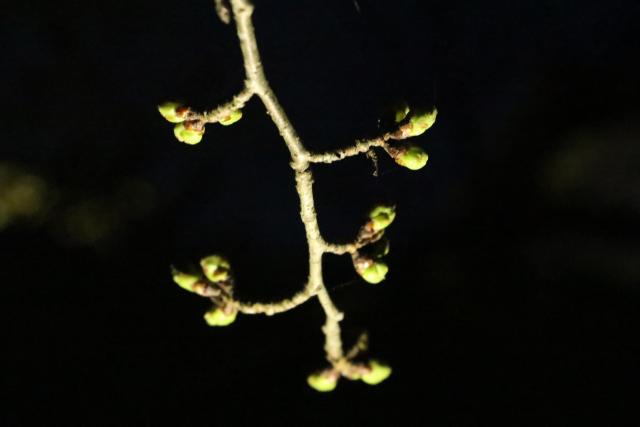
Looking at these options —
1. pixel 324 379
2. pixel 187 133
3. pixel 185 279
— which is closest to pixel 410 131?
pixel 187 133

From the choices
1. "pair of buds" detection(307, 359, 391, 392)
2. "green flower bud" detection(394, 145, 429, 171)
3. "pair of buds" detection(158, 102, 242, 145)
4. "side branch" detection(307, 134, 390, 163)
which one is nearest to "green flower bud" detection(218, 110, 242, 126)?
"pair of buds" detection(158, 102, 242, 145)

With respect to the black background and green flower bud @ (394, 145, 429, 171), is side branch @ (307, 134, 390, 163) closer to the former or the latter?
green flower bud @ (394, 145, 429, 171)

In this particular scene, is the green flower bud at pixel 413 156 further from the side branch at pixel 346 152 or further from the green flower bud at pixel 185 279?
the green flower bud at pixel 185 279

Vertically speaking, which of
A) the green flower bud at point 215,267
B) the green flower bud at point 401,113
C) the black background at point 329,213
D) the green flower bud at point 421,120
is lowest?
the green flower bud at point 215,267

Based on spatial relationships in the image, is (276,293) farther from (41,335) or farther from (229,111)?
(229,111)

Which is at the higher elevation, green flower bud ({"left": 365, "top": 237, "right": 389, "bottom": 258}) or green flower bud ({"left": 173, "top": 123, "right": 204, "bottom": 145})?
green flower bud ({"left": 173, "top": 123, "right": 204, "bottom": 145})

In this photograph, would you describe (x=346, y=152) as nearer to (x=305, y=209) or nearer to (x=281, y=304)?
(x=305, y=209)

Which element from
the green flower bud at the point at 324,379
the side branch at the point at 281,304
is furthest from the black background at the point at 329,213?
the side branch at the point at 281,304
